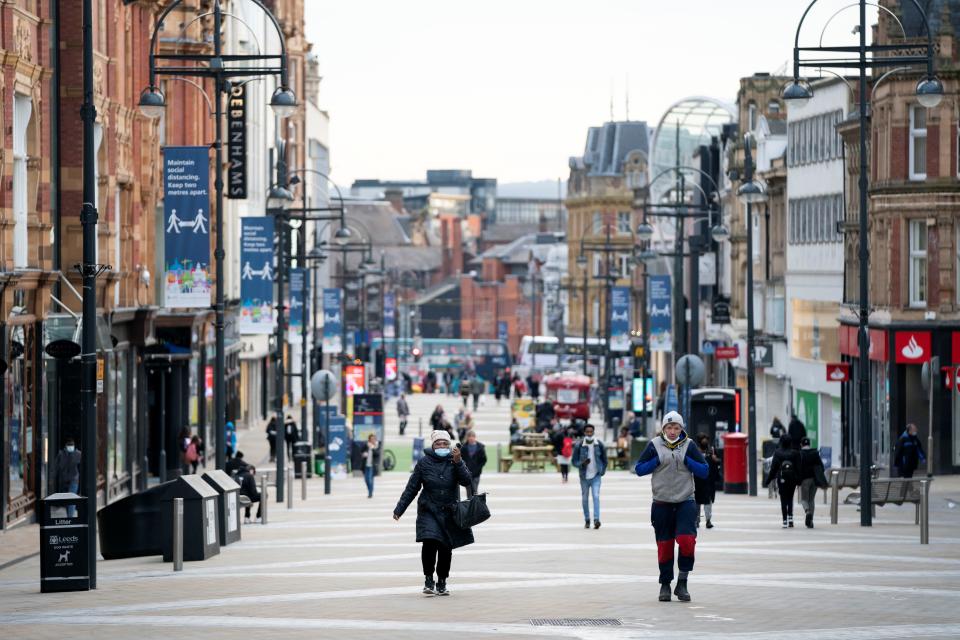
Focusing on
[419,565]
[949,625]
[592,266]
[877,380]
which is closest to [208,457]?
[877,380]

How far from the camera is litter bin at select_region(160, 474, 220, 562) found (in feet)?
74.1

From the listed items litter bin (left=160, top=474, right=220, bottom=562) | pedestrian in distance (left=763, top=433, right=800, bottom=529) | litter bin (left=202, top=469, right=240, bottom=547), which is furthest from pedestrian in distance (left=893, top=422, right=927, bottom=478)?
litter bin (left=160, top=474, right=220, bottom=562)

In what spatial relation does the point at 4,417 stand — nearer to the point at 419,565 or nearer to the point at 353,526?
the point at 353,526

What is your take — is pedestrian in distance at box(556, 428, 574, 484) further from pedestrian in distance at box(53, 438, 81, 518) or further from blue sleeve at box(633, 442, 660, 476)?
blue sleeve at box(633, 442, 660, 476)

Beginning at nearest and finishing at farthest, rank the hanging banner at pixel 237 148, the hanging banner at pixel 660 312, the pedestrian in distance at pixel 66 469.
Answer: the pedestrian in distance at pixel 66 469 < the hanging banner at pixel 237 148 < the hanging banner at pixel 660 312

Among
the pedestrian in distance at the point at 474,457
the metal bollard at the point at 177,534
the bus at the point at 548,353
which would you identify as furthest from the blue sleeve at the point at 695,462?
the bus at the point at 548,353

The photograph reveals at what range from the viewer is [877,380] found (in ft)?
158

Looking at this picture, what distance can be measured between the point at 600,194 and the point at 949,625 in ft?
469

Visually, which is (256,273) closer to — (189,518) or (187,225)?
(187,225)

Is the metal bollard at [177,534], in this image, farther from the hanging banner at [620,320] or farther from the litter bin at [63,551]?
the hanging banner at [620,320]

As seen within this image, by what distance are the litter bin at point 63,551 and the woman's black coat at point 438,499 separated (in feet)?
11.6

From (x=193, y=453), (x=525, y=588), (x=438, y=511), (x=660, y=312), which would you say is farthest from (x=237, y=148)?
(x=438, y=511)

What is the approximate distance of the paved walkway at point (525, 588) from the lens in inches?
615

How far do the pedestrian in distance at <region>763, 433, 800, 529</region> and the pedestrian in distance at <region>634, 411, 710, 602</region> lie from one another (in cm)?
944
